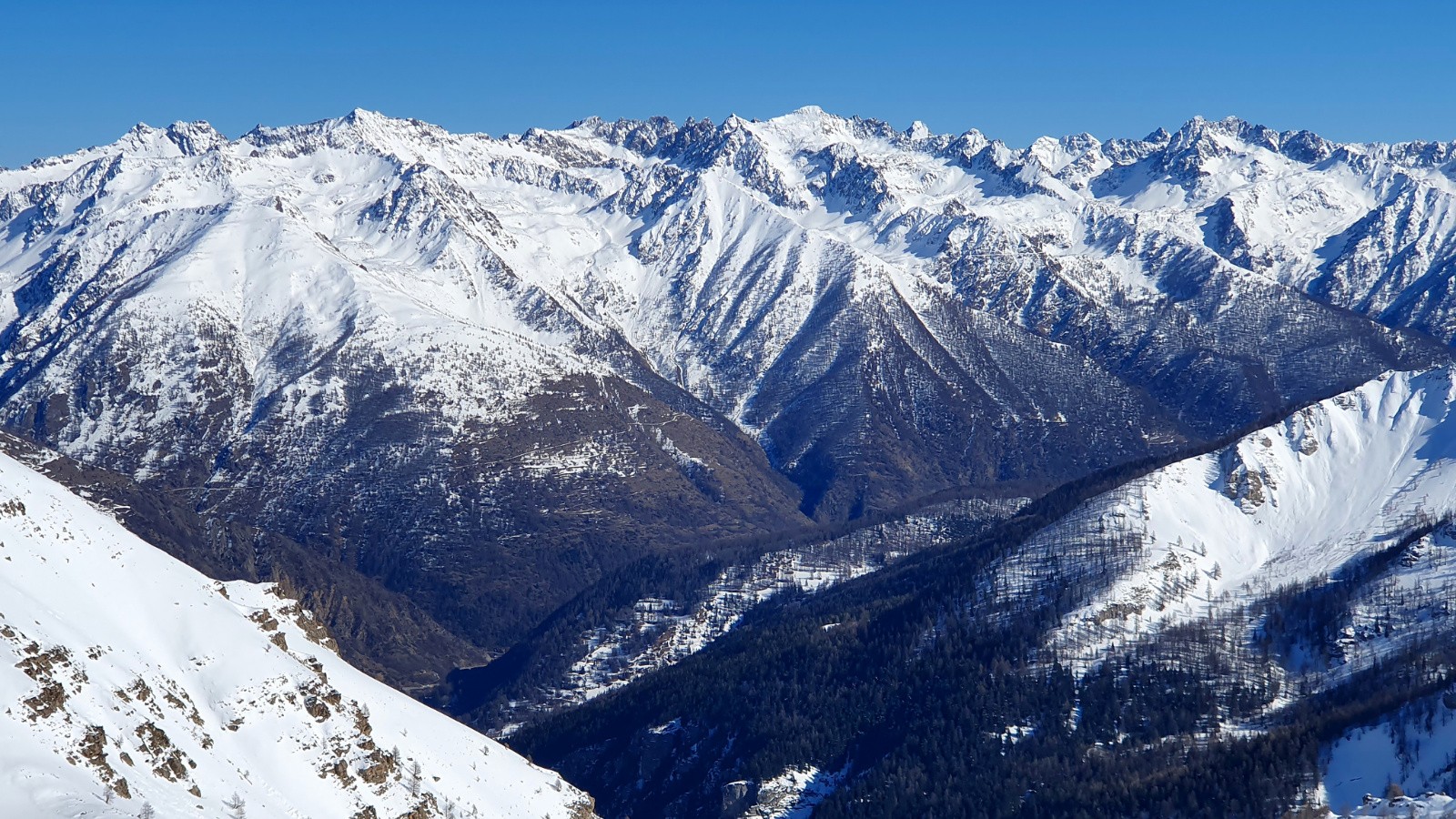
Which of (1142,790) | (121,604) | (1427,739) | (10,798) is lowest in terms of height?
(10,798)

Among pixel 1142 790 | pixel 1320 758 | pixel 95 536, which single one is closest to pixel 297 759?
pixel 95 536

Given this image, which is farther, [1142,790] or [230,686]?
[1142,790]

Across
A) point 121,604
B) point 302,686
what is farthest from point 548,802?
point 121,604

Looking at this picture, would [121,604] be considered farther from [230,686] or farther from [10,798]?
[10,798]

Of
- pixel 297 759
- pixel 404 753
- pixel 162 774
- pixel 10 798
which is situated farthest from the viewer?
pixel 404 753

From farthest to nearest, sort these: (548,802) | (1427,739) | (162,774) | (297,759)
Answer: (1427,739) < (548,802) < (297,759) < (162,774)

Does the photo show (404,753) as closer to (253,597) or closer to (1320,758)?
(253,597)

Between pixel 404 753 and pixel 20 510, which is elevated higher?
pixel 20 510
